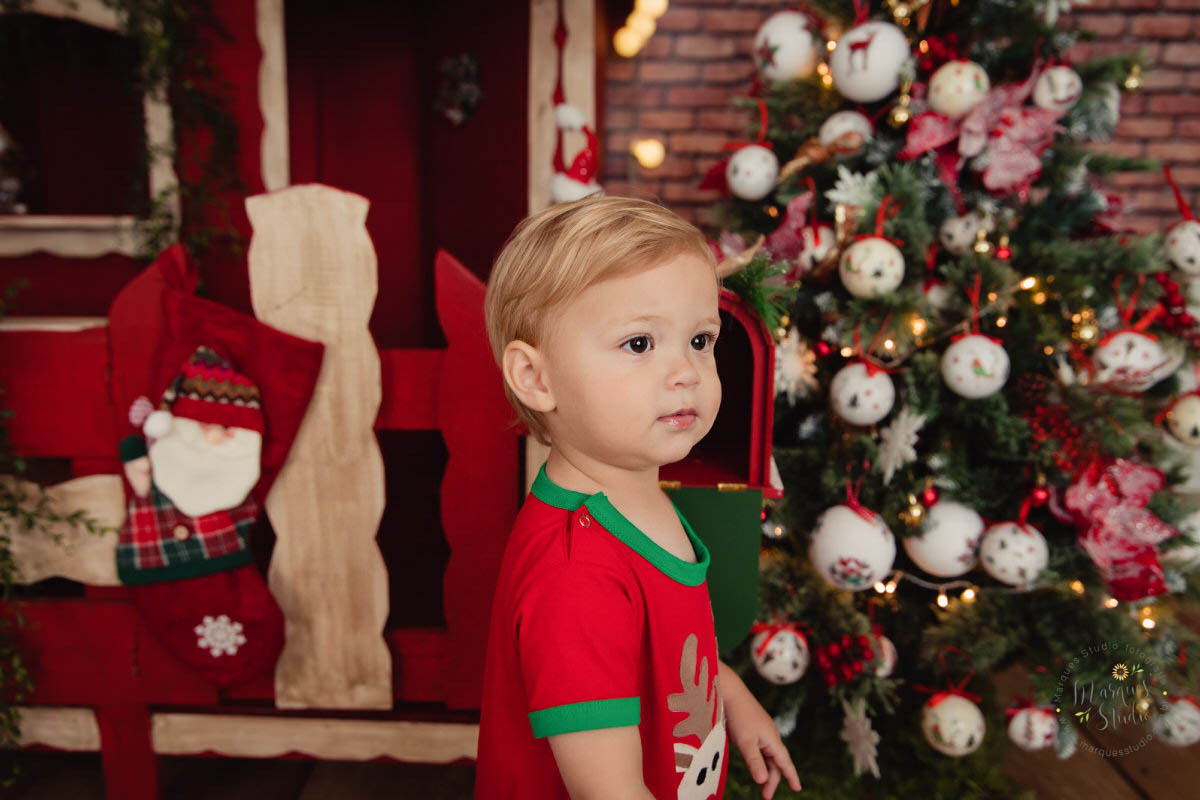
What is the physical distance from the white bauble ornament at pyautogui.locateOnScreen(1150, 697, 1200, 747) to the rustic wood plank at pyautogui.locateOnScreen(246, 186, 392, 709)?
163 cm

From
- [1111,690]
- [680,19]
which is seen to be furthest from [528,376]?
[680,19]

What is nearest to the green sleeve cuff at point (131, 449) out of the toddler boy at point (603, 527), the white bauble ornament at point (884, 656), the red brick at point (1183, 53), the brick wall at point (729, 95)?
the toddler boy at point (603, 527)

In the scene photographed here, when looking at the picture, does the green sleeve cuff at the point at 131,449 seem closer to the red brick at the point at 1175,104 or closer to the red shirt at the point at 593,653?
the red shirt at the point at 593,653

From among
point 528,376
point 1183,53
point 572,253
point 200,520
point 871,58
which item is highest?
point 1183,53

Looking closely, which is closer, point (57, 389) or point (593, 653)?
point (593, 653)

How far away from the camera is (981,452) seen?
1756 millimetres

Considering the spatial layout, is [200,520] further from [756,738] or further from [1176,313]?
[1176,313]

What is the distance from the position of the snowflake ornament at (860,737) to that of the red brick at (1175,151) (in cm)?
259

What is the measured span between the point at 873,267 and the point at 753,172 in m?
0.46

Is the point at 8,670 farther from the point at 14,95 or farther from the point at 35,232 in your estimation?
the point at 14,95

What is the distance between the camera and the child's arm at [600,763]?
0.74m

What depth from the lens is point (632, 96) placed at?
287 cm

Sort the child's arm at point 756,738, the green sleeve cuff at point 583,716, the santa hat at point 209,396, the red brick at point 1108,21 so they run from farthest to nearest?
the red brick at point 1108,21
the santa hat at point 209,396
the child's arm at point 756,738
the green sleeve cuff at point 583,716

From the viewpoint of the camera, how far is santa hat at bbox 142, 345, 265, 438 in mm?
1294
